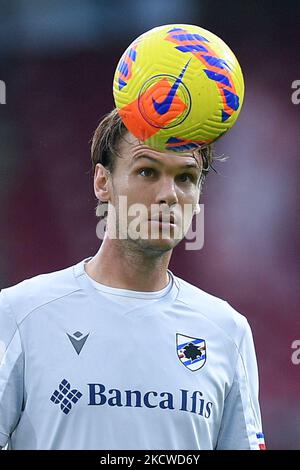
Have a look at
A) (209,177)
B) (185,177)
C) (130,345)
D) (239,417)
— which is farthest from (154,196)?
(209,177)

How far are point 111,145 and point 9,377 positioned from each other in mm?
903

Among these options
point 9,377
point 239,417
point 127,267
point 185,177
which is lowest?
point 239,417

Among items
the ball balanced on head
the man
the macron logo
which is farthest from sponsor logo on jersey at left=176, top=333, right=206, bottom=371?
the ball balanced on head

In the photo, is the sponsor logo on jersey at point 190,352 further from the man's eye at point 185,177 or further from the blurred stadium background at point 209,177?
the blurred stadium background at point 209,177

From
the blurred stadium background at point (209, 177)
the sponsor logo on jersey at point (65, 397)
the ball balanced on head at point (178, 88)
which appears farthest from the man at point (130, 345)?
the blurred stadium background at point (209, 177)

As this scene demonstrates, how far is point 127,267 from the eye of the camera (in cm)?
294

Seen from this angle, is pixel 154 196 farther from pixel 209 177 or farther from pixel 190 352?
pixel 209 177

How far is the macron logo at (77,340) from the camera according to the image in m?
2.83

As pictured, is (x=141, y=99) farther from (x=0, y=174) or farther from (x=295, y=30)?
(x=295, y=30)

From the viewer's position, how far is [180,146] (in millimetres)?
2805

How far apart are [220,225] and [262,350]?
954mm

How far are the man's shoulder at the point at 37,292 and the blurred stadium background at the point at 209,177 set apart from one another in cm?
320
